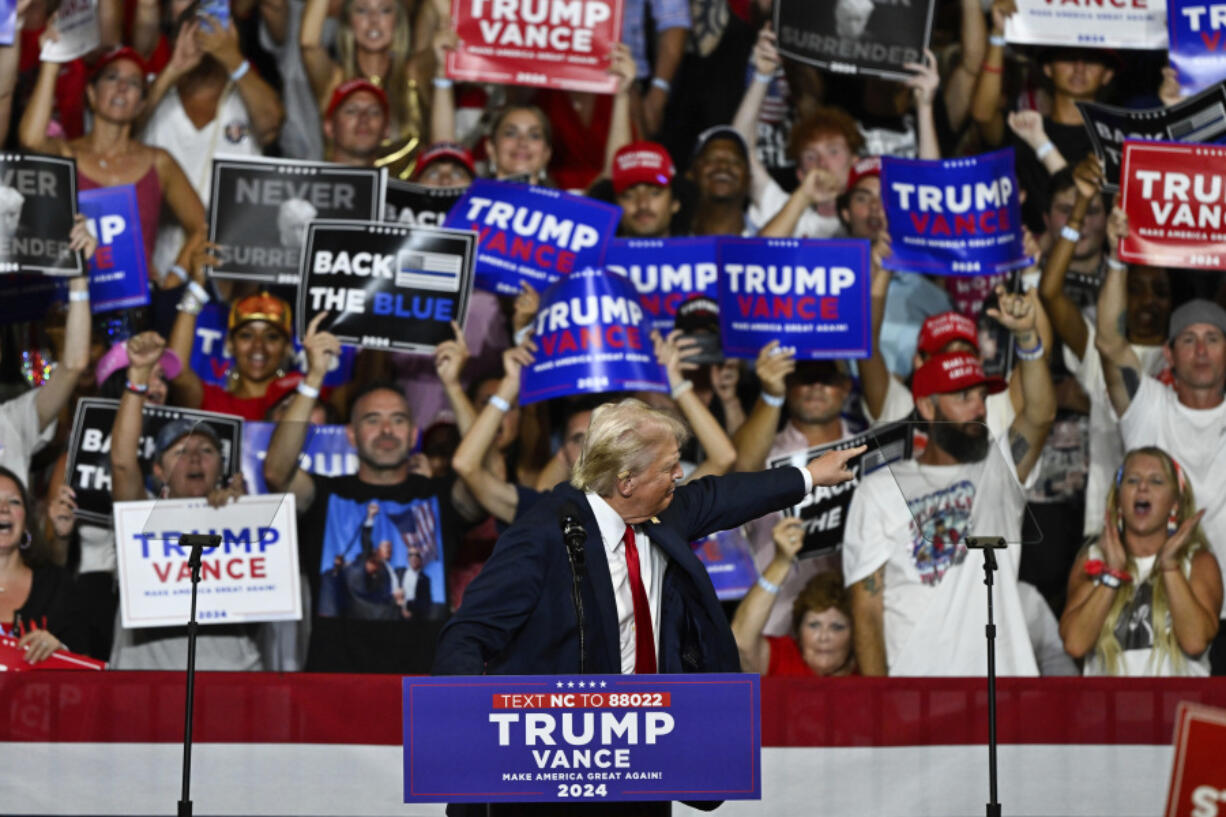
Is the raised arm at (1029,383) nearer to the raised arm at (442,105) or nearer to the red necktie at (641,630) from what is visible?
the raised arm at (442,105)

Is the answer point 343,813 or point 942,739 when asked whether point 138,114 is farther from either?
point 942,739

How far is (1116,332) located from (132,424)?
145 inches

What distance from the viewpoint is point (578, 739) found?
3.30m

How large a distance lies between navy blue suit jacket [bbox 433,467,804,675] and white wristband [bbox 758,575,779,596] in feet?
7.04

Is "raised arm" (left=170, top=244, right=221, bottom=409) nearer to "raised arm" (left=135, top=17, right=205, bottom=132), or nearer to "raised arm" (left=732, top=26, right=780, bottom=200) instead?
"raised arm" (left=135, top=17, right=205, bottom=132)

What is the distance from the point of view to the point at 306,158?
781cm

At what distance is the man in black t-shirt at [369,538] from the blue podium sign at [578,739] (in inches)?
93.7

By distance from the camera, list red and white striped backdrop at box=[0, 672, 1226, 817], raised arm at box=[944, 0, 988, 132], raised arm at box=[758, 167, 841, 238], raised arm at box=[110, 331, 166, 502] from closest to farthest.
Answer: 1. red and white striped backdrop at box=[0, 672, 1226, 817]
2. raised arm at box=[110, 331, 166, 502]
3. raised arm at box=[758, 167, 841, 238]
4. raised arm at box=[944, 0, 988, 132]

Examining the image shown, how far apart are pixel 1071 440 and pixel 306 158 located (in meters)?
3.57

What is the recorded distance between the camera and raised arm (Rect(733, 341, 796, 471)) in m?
6.48

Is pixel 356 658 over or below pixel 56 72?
below

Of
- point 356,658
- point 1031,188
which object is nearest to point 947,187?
point 1031,188

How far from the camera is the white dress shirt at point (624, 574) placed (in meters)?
3.68

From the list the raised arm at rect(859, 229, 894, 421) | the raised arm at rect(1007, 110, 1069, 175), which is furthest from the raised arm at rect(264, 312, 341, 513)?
the raised arm at rect(1007, 110, 1069, 175)
